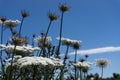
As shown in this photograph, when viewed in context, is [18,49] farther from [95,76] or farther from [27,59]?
[95,76]

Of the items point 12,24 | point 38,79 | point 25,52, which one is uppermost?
point 12,24

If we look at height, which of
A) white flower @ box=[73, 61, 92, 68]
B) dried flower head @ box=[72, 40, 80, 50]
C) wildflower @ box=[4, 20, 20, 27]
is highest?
wildflower @ box=[4, 20, 20, 27]

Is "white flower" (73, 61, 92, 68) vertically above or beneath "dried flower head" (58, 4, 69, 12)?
beneath

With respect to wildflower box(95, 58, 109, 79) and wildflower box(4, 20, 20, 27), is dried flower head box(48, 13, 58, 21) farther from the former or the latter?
wildflower box(95, 58, 109, 79)

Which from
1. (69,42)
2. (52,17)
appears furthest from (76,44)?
(52,17)

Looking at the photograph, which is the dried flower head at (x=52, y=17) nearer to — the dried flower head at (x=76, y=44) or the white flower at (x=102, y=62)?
the dried flower head at (x=76, y=44)

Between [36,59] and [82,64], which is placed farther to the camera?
[82,64]

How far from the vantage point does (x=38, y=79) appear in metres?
6.77

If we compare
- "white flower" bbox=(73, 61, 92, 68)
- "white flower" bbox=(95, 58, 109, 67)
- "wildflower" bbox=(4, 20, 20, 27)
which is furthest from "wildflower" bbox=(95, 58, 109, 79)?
"wildflower" bbox=(4, 20, 20, 27)

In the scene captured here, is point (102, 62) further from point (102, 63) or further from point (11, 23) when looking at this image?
point (11, 23)

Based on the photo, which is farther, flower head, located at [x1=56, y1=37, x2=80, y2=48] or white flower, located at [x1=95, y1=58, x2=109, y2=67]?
white flower, located at [x1=95, y1=58, x2=109, y2=67]

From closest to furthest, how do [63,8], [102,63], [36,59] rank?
[36,59] → [63,8] → [102,63]

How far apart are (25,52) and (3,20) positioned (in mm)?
2886

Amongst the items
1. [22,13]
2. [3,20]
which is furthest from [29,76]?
[3,20]
